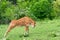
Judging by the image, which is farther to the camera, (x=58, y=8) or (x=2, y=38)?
(x=58, y=8)

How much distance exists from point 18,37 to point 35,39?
85 centimetres

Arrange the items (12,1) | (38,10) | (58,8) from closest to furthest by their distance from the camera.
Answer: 1. (38,10)
2. (58,8)
3. (12,1)

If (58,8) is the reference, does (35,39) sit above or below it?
above

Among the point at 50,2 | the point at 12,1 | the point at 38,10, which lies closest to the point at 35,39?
the point at 38,10

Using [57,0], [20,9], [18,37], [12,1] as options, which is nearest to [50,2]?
[57,0]

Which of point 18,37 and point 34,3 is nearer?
point 18,37

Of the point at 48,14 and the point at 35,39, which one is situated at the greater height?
the point at 35,39

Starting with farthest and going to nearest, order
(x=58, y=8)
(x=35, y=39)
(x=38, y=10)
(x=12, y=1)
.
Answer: (x=12, y=1)
(x=58, y=8)
(x=38, y=10)
(x=35, y=39)

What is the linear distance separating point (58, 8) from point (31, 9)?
7.89ft

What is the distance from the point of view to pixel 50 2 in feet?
62.3

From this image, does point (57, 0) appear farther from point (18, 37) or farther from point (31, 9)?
point (18, 37)

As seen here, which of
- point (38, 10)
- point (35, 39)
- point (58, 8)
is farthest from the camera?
point (58, 8)

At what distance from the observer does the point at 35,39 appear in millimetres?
9383

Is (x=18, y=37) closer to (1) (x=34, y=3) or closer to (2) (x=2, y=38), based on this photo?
(2) (x=2, y=38)
